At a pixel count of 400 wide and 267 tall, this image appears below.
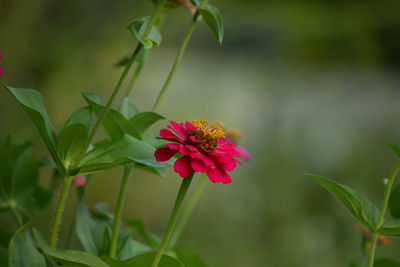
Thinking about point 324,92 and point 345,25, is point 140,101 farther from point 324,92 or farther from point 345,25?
point 345,25

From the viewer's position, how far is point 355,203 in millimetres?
261

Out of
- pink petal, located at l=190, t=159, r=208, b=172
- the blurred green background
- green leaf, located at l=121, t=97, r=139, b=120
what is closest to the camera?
pink petal, located at l=190, t=159, r=208, b=172

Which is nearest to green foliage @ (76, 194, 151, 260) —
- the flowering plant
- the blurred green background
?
the flowering plant

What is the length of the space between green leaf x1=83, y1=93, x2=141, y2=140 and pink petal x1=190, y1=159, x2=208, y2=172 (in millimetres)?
80

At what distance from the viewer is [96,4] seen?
50.1 inches

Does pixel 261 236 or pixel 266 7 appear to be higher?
pixel 266 7

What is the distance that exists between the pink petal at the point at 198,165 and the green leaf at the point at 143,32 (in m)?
0.07

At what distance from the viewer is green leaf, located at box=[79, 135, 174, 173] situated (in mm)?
263

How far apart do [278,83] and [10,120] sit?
89 cm

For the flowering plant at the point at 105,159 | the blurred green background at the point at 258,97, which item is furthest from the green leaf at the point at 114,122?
the blurred green background at the point at 258,97

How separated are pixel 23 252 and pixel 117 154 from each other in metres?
0.07

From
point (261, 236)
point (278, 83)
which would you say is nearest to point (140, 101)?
point (278, 83)

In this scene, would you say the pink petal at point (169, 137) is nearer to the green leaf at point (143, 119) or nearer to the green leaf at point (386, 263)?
the green leaf at point (143, 119)

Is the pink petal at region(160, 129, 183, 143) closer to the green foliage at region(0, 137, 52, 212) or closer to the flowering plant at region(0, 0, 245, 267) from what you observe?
the flowering plant at region(0, 0, 245, 267)
